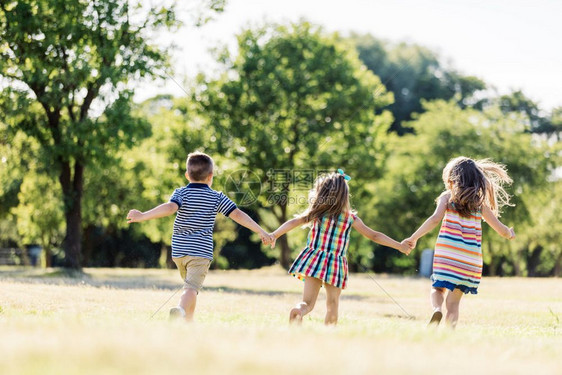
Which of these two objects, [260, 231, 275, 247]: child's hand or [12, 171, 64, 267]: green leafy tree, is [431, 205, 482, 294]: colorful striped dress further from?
[12, 171, 64, 267]: green leafy tree

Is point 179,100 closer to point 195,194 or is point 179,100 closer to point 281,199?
point 281,199

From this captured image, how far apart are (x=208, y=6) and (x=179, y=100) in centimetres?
794

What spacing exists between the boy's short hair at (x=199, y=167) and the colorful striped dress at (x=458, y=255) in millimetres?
2648

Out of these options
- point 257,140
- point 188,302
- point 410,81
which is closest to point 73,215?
point 257,140

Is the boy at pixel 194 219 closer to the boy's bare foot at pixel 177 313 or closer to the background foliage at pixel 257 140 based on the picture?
the boy's bare foot at pixel 177 313

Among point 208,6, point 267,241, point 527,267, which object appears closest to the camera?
point 267,241

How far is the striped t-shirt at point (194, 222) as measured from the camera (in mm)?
6789

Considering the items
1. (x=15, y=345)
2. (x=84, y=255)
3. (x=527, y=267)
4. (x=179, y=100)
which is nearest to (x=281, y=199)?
(x=179, y=100)

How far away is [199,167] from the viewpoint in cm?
697

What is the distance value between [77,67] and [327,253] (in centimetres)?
1279

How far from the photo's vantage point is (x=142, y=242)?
146 feet

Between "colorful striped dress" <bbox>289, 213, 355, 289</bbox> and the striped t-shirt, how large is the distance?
962mm

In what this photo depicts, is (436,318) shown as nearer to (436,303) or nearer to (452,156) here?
(436,303)

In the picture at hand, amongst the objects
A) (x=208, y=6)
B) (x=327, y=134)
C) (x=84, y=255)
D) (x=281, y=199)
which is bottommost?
(x=84, y=255)
